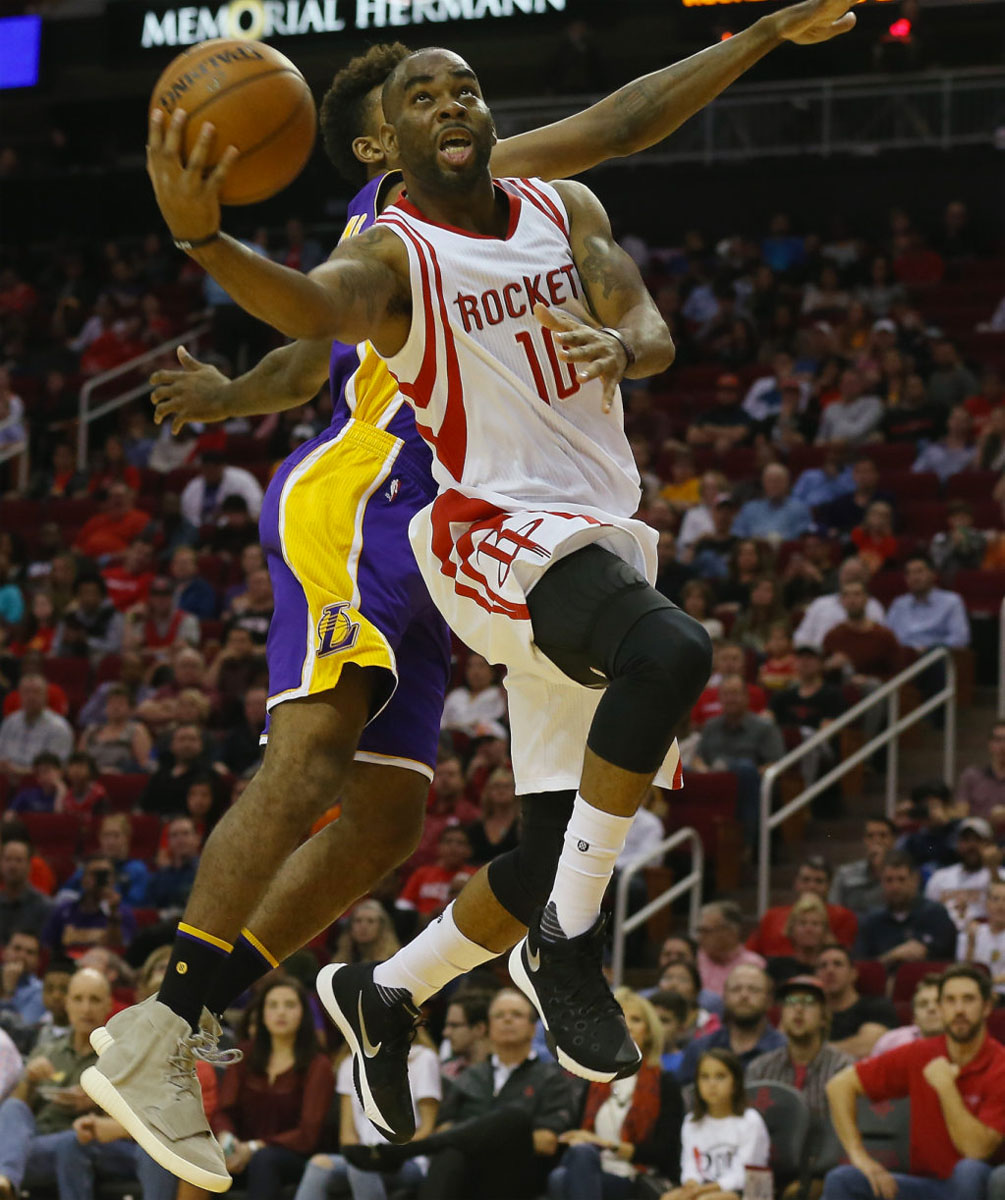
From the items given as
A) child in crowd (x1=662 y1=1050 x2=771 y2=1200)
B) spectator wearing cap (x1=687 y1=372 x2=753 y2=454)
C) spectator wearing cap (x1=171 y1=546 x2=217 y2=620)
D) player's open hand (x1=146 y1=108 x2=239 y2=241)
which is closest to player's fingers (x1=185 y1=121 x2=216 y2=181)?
player's open hand (x1=146 y1=108 x2=239 y2=241)

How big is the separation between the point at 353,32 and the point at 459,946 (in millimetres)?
12793

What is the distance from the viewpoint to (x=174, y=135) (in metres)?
4.17

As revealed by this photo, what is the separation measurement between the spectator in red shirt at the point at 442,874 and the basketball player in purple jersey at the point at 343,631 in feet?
21.6

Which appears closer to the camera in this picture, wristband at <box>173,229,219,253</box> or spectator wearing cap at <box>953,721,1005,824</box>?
wristband at <box>173,229,219,253</box>

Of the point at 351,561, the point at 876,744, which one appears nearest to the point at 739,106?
the point at 876,744

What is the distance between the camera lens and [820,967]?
10219mm

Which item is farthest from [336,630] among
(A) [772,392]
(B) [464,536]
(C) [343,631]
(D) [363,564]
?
(A) [772,392]

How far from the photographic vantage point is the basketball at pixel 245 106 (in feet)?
14.1

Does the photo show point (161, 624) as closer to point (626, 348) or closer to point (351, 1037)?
point (351, 1037)

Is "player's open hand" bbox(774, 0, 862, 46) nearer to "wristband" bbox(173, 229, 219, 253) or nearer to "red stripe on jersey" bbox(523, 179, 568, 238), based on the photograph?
"red stripe on jersey" bbox(523, 179, 568, 238)

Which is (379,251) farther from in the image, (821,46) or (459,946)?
(821,46)

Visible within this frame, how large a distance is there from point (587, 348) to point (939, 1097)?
18.4 feet

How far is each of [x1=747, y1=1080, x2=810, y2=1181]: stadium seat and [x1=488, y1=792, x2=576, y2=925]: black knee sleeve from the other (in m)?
4.57

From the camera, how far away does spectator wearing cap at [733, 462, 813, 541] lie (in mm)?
14977
